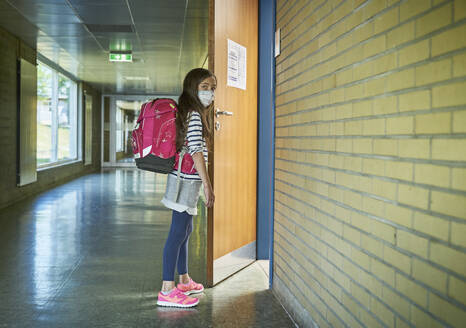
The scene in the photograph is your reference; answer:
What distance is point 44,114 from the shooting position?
10000 millimetres

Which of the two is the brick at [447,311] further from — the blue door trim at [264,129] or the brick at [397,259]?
the blue door trim at [264,129]

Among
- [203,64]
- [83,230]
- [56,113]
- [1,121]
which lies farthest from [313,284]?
[56,113]

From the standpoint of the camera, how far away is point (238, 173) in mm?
3678

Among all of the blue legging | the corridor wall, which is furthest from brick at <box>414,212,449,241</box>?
the corridor wall

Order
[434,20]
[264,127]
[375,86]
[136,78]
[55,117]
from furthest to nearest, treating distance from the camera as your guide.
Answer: [136,78] < [55,117] < [264,127] < [375,86] < [434,20]

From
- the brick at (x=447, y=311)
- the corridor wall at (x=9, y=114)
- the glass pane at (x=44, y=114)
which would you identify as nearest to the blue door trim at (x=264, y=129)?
the brick at (x=447, y=311)

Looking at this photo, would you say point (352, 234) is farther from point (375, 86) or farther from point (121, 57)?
point (121, 57)

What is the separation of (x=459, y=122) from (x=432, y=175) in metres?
0.17

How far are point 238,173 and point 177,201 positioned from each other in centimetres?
100

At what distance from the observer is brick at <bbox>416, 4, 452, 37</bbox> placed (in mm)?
1180

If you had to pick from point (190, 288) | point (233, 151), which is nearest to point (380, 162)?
point (190, 288)

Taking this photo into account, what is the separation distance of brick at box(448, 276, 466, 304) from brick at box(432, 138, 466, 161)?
0.31 metres

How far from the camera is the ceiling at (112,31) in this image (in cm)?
605

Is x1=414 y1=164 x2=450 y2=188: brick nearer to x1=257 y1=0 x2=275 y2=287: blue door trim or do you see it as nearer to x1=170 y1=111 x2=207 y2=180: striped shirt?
x1=170 y1=111 x2=207 y2=180: striped shirt
